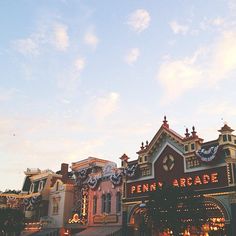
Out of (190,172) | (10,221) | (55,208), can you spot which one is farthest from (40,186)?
(190,172)

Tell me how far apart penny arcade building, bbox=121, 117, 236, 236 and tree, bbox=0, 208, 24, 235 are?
58.6 feet

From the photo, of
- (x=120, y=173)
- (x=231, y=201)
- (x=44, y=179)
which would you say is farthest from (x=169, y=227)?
(x=44, y=179)

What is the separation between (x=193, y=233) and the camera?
31641 mm

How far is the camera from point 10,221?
151 ft

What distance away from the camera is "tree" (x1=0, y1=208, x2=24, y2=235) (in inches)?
1795

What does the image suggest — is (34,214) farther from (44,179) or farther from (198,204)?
(198,204)

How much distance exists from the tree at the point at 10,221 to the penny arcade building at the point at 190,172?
1785 centimetres

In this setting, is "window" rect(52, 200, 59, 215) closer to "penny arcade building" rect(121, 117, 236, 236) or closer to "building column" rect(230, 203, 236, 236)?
"penny arcade building" rect(121, 117, 236, 236)

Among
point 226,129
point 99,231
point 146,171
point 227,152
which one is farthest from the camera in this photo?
point 99,231

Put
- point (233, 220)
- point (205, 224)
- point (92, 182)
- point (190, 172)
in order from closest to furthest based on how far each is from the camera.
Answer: point (233, 220), point (205, 224), point (190, 172), point (92, 182)

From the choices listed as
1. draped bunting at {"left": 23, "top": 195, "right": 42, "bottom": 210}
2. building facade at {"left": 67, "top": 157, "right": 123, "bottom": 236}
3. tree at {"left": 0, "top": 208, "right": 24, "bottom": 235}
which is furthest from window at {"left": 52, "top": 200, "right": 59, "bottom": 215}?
tree at {"left": 0, "top": 208, "right": 24, "bottom": 235}

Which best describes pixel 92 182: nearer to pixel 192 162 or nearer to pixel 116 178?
pixel 116 178

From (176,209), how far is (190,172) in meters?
3.87

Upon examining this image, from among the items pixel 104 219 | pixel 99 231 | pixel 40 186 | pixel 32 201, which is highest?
pixel 40 186
